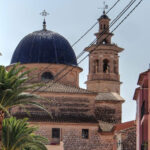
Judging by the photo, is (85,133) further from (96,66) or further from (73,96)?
(96,66)

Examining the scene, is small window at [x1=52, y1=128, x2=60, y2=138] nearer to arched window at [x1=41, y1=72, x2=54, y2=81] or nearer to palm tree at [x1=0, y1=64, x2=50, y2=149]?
arched window at [x1=41, y1=72, x2=54, y2=81]

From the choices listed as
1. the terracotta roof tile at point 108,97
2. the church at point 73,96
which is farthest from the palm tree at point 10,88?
the terracotta roof tile at point 108,97

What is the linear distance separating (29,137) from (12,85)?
688cm

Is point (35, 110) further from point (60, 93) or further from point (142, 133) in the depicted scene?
point (142, 133)

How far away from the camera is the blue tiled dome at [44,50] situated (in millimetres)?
64000

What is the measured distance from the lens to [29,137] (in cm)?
3872

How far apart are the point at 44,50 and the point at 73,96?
791cm

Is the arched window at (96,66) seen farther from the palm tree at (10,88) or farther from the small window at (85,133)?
the palm tree at (10,88)

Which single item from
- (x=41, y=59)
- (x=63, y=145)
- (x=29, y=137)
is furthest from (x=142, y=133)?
(x=41, y=59)

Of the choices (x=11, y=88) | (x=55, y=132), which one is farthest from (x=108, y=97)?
(x=11, y=88)

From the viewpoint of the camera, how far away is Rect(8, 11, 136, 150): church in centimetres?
5578

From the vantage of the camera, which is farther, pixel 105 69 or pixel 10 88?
pixel 105 69

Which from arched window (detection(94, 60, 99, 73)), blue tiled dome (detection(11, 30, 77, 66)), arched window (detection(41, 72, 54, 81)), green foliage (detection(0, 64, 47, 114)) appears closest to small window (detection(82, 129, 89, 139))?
arched window (detection(41, 72, 54, 81))

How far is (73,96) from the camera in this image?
58.4 meters
